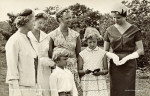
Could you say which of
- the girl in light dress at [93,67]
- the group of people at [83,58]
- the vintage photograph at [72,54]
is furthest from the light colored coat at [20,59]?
the girl in light dress at [93,67]

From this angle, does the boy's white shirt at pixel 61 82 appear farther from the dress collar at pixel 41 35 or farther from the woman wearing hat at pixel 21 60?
the dress collar at pixel 41 35

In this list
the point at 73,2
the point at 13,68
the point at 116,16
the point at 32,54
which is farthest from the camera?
the point at 73,2

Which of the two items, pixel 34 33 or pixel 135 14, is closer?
pixel 34 33

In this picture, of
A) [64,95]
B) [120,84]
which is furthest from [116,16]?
[64,95]

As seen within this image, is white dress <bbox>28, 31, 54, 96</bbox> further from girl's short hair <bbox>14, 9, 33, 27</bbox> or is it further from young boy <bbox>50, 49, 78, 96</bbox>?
girl's short hair <bbox>14, 9, 33, 27</bbox>

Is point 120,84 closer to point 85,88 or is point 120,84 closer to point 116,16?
point 85,88

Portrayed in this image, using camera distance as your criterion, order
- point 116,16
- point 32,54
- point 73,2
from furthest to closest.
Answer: point 73,2 → point 116,16 → point 32,54

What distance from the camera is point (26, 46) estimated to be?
6.23ft

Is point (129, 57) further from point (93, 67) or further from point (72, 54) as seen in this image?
point (72, 54)

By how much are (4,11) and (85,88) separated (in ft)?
3.33

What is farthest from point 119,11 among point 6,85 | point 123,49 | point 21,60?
point 6,85

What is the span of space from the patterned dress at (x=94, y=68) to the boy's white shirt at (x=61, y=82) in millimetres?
198

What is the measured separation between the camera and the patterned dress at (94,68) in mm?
2219

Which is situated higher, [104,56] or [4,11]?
[4,11]
